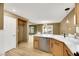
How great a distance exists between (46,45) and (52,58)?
3.36 m

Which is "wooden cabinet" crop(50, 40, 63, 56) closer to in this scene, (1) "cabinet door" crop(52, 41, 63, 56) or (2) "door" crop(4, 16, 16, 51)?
(1) "cabinet door" crop(52, 41, 63, 56)

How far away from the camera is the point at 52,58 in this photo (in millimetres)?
1173

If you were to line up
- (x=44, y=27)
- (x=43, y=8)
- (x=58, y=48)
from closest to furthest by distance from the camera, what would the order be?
(x=58, y=48)
(x=43, y=8)
(x=44, y=27)

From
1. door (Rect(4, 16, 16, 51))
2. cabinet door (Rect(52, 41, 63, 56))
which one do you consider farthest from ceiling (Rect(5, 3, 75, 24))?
cabinet door (Rect(52, 41, 63, 56))

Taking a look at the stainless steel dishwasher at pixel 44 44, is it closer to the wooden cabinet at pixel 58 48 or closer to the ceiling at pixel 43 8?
the wooden cabinet at pixel 58 48

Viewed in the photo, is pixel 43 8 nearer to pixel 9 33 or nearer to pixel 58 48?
pixel 9 33

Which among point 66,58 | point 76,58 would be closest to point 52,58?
point 66,58

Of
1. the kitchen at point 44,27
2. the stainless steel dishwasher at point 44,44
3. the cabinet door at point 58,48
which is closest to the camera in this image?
the cabinet door at point 58,48

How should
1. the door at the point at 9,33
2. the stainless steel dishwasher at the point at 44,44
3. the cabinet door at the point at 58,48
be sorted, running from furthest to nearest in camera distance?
1. the stainless steel dishwasher at the point at 44,44
2. the door at the point at 9,33
3. the cabinet door at the point at 58,48

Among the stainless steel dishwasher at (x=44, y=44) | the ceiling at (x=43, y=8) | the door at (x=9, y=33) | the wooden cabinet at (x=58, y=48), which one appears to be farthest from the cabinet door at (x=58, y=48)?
the door at (x=9, y=33)

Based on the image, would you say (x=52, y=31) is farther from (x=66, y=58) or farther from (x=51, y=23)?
(x=66, y=58)

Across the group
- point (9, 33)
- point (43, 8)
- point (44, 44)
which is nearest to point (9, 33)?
point (9, 33)

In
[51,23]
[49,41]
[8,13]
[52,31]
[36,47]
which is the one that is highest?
[8,13]

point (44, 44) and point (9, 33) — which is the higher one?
point (9, 33)
